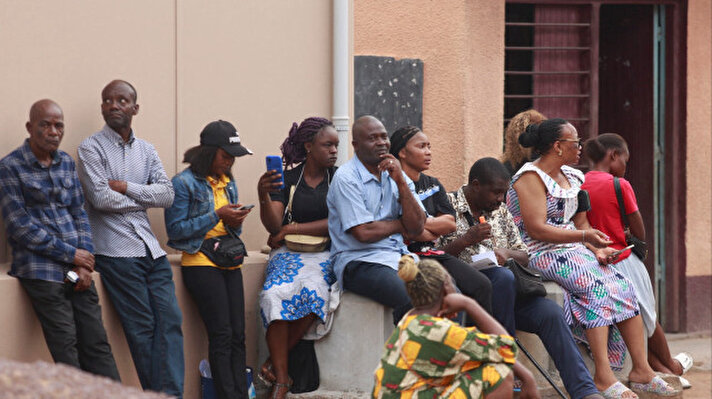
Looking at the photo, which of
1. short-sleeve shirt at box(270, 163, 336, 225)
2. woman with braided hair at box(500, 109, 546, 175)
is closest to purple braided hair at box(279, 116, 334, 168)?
short-sleeve shirt at box(270, 163, 336, 225)

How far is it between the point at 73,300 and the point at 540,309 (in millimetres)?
3043

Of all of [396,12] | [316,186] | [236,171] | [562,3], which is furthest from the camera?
[562,3]

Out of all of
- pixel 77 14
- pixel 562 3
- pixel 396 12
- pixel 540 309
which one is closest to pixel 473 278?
pixel 540 309

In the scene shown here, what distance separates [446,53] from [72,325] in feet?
17.5

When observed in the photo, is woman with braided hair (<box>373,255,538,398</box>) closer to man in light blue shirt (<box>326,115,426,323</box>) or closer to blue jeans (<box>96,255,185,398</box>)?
man in light blue shirt (<box>326,115,426,323</box>)

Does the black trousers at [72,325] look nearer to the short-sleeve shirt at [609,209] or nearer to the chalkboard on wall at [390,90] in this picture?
the short-sleeve shirt at [609,209]

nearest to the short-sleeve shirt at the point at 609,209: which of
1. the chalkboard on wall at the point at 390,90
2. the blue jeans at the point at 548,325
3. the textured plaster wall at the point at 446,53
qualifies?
the blue jeans at the point at 548,325

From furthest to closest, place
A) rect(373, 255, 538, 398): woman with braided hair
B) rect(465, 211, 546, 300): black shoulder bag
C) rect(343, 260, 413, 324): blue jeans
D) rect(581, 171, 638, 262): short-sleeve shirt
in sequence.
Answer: rect(581, 171, 638, 262): short-sleeve shirt
rect(465, 211, 546, 300): black shoulder bag
rect(343, 260, 413, 324): blue jeans
rect(373, 255, 538, 398): woman with braided hair

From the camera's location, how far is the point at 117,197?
240 inches

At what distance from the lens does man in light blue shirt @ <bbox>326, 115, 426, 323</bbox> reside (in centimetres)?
639

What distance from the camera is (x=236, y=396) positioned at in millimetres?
6375

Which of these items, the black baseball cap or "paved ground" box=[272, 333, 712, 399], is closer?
the black baseball cap

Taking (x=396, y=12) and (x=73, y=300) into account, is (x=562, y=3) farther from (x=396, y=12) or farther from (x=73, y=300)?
(x=73, y=300)

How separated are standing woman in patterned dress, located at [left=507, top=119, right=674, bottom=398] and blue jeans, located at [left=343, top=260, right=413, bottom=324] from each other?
4.65 feet
